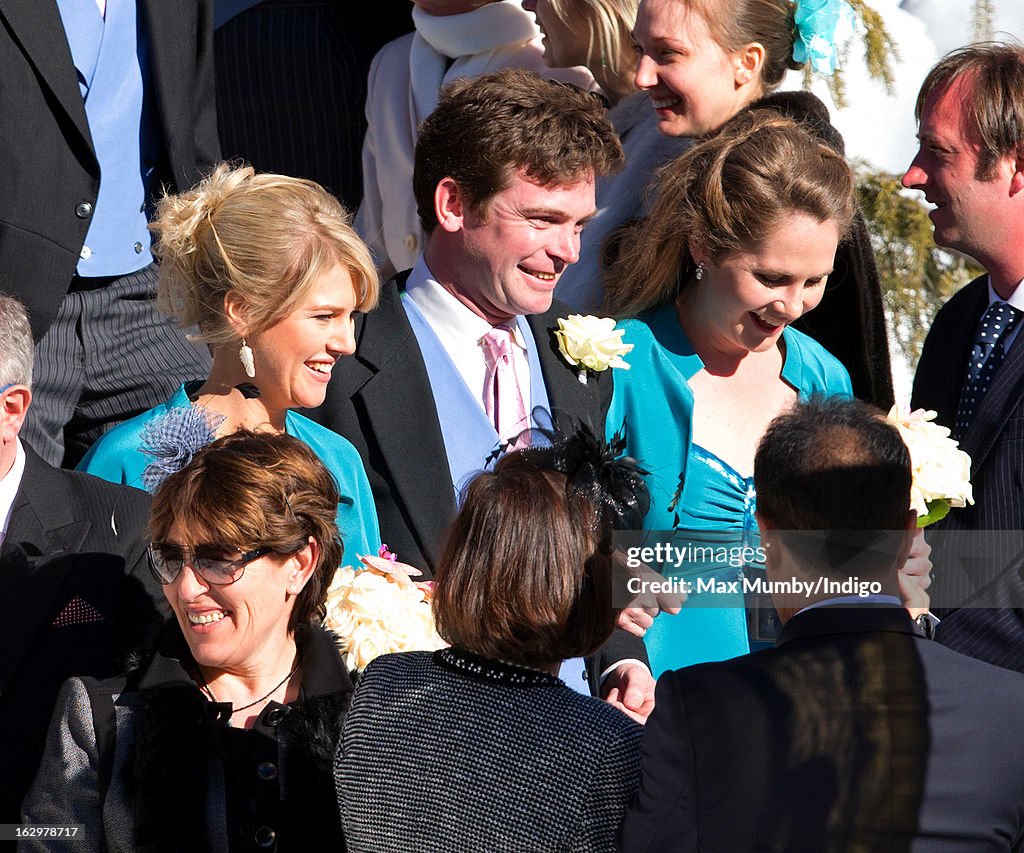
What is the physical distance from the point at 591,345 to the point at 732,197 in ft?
1.72

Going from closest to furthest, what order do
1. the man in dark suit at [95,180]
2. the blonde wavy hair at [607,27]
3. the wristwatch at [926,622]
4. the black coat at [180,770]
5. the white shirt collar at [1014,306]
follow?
1. the black coat at [180,770]
2. the wristwatch at [926,622]
3. the man in dark suit at [95,180]
4. the white shirt collar at [1014,306]
5. the blonde wavy hair at [607,27]

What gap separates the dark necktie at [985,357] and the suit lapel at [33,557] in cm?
227

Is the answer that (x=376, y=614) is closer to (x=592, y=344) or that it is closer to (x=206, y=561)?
(x=206, y=561)

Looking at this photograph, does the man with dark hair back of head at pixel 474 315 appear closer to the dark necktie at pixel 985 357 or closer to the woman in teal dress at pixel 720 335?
the woman in teal dress at pixel 720 335


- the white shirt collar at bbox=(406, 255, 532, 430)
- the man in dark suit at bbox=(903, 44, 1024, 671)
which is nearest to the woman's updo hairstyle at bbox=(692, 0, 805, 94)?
the man in dark suit at bbox=(903, 44, 1024, 671)

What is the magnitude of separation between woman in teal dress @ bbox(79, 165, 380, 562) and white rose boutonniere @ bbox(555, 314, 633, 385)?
1.92 ft

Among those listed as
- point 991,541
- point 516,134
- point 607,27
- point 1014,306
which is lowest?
point 991,541

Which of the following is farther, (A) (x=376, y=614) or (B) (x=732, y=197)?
(B) (x=732, y=197)

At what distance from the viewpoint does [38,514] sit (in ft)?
9.18

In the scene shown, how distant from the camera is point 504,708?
2.21 metres

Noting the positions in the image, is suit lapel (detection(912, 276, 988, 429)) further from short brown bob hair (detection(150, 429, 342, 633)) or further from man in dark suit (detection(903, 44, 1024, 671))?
short brown bob hair (detection(150, 429, 342, 633))

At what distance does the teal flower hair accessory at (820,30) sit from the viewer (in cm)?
402

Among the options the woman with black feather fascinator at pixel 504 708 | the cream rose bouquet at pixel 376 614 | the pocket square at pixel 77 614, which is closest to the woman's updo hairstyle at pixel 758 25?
the cream rose bouquet at pixel 376 614

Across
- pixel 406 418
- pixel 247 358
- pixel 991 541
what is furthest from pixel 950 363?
pixel 247 358
